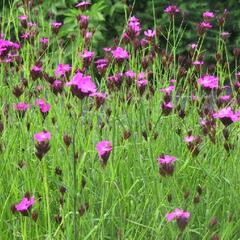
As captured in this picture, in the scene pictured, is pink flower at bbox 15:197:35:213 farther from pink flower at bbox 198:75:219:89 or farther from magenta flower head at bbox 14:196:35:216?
pink flower at bbox 198:75:219:89

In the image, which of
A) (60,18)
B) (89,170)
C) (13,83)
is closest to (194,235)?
(89,170)

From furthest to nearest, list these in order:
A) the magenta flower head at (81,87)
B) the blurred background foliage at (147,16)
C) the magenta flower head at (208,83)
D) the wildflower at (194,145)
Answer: the blurred background foliage at (147,16), the magenta flower head at (208,83), the wildflower at (194,145), the magenta flower head at (81,87)

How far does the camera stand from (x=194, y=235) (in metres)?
2.06

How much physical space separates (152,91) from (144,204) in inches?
19.3

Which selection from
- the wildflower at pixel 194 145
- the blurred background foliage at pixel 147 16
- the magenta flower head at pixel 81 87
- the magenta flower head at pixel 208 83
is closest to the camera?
the magenta flower head at pixel 81 87

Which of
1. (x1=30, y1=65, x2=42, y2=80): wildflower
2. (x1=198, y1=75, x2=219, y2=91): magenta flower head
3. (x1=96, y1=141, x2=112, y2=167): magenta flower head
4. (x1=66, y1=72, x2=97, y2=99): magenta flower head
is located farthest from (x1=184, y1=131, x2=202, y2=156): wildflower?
(x1=30, y1=65, x2=42, y2=80): wildflower

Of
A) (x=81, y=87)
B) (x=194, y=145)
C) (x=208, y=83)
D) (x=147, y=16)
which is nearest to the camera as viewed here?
(x=81, y=87)

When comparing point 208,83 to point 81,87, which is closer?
point 81,87

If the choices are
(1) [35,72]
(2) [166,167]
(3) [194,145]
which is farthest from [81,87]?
(1) [35,72]

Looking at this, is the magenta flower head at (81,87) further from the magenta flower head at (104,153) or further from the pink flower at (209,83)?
the pink flower at (209,83)

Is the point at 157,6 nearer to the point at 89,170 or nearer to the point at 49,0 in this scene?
the point at 49,0

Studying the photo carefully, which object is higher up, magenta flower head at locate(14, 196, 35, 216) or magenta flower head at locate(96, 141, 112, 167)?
magenta flower head at locate(96, 141, 112, 167)

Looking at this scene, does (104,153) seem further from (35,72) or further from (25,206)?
(35,72)

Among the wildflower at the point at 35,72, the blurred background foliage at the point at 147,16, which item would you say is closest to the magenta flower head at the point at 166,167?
the wildflower at the point at 35,72
